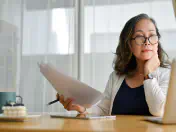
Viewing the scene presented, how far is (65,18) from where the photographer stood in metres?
2.61

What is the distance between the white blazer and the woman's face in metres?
0.11

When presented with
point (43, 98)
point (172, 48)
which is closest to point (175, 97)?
point (172, 48)

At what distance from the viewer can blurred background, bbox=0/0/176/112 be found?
251 cm

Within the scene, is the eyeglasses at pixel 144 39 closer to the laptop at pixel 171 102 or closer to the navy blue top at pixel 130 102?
the navy blue top at pixel 130 102

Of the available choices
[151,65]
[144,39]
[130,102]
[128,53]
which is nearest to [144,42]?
[144,39]

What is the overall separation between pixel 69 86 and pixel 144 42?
0.68 metres

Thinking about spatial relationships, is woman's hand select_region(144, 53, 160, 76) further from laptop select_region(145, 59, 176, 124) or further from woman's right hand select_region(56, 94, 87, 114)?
laptop select_region(145, 59, 176, 124)

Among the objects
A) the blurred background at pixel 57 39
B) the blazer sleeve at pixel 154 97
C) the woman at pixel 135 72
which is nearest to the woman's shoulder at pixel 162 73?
the woman at pixel 135 72

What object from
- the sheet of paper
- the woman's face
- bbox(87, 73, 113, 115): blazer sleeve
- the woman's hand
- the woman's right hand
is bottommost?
bbox(87, 73, 113, 115): blazer sleeve

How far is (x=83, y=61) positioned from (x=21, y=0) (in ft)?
2.58

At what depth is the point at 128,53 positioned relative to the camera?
1.93 m

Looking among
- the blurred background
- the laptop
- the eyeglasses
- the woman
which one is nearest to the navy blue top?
the woman

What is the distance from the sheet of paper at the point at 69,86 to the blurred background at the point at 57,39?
1211 mm

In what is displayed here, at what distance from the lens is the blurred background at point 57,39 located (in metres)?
2.51
